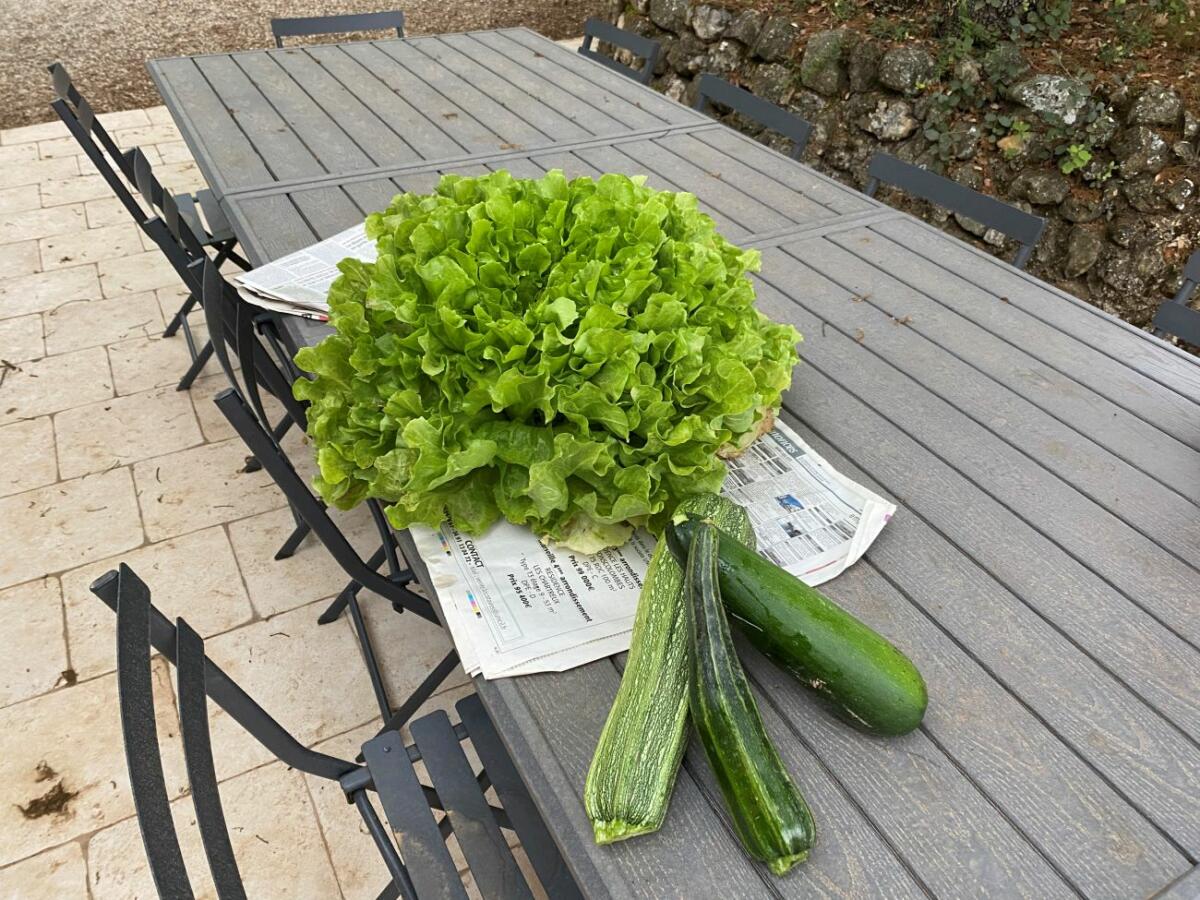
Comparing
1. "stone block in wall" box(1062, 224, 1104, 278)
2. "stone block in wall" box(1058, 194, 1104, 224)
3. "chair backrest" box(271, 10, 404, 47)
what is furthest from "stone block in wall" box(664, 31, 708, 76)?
"stone block in wall" box(1062, 224, 1104, 278)

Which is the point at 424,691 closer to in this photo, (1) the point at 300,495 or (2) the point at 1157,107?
(1) the point at 300,495

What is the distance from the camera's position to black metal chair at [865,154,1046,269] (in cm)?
238

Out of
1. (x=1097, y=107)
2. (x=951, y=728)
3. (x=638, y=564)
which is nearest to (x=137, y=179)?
(x=638, y=564)

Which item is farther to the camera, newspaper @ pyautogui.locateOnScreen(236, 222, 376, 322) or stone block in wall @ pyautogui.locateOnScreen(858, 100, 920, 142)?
stone block in wall @ pyautogui.locateOnScreen(858, 100, 920, 142)

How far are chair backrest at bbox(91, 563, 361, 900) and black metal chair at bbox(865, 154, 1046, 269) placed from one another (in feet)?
7.64

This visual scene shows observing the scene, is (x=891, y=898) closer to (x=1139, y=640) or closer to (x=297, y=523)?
(x=1139, y=640)

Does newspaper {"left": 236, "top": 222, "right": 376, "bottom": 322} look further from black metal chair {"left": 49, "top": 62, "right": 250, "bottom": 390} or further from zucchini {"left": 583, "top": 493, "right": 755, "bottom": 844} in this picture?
zucchini {"left": 583, "top": 493, "right": 755, "bottom": 844}

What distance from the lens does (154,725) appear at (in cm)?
94

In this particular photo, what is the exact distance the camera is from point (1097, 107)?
3590 millimetres

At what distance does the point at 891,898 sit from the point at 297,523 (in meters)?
2.13

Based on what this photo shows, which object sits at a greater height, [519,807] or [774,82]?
[774,82]

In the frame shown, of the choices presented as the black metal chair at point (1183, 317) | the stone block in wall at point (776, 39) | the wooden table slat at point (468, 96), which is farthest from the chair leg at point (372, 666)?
the stone block in wall at point (776, 39)

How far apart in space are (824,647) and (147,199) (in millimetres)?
2007

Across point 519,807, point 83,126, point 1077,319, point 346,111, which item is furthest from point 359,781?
point 346,111
